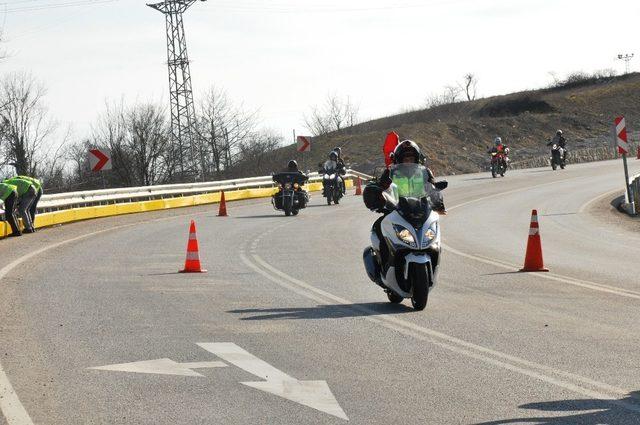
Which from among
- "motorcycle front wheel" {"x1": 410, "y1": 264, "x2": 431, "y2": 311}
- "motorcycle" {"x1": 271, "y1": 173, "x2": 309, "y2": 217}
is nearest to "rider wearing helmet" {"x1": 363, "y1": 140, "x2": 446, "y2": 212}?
"motorcycle front wheel" {"x1": 410, "y1": 264, "x2": 431, "y2": 311}

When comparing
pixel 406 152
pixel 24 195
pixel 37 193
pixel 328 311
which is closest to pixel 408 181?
pixel 406 152

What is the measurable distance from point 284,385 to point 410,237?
3921 mm

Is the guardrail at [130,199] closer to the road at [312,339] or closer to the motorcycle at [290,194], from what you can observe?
the motorcycle at [290,194]

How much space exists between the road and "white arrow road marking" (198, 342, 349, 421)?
0.7 inches

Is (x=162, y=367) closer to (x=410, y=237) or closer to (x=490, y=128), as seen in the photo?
(x=410, y=237)

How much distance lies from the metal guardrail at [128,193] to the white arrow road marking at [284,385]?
60.4 feet

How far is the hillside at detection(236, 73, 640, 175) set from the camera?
80250 mm

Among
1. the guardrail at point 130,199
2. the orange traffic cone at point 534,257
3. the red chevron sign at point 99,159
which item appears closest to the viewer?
the orange traffic cone at point 534,257

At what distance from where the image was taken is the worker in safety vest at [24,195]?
27.1 m

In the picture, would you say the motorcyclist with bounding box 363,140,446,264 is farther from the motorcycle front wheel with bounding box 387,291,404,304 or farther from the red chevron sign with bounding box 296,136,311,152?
the red chevron sign with bounding box 296,136,311,152

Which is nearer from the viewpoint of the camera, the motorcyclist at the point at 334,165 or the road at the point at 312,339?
the road at the point at 312,339

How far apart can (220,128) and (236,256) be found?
58.8m

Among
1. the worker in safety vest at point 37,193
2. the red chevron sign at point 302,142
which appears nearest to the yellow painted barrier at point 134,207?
the worker in safety vest at point 37,193

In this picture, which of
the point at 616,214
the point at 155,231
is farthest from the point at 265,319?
the point at 616,214
